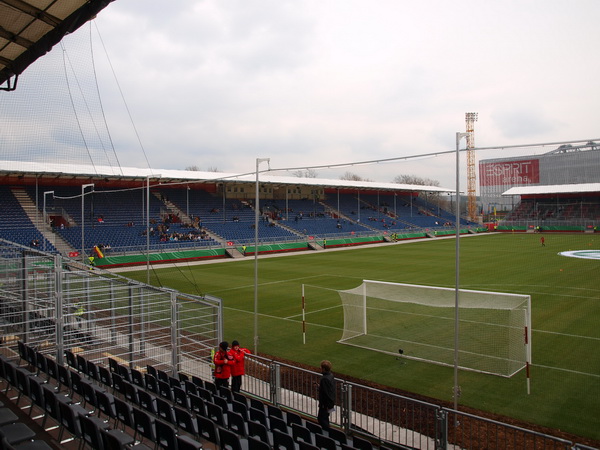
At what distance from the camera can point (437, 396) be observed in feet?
36.2

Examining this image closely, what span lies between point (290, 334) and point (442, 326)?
5.60 metres

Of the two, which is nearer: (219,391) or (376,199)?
(219,391)

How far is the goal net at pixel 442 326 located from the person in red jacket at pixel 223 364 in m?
6.30

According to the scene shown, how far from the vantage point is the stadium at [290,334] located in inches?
288

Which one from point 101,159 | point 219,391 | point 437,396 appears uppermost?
point 101,159

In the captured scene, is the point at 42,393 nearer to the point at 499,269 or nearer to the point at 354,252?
the point at 499,269

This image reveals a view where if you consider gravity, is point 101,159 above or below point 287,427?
above

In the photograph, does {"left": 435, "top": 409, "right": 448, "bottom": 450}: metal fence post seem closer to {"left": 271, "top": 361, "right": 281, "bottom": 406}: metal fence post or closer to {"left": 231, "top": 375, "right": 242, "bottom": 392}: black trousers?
{"left": 271, "top": 361, "right": 281, "bottom": 406}: metal fence post

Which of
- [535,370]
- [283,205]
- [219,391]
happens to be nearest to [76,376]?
[219,391]

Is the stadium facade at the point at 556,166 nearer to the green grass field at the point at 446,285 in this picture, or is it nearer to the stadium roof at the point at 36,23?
the green grass field at the point at 446,285

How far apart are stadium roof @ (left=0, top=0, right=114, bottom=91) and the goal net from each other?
11.4m

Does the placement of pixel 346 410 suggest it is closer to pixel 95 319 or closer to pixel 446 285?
pixel 95 319

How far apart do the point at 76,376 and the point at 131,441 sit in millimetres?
2855

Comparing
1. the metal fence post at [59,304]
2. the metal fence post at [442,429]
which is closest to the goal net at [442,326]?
the metal fence post at [442,429]
